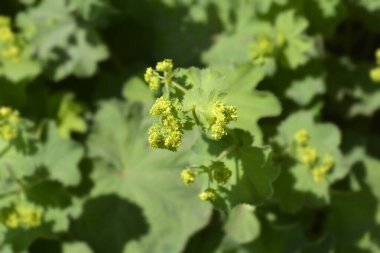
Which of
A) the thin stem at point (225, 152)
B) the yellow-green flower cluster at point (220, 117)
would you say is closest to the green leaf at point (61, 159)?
the thin stem at point (225, 152)

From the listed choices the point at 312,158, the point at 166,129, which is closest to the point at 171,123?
the point at 166,129

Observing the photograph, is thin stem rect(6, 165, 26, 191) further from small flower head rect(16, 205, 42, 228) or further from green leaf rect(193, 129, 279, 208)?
green leaf rect(193, 129, 279, 208)

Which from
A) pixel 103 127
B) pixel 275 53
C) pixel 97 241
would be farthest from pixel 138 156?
pixel 275 53

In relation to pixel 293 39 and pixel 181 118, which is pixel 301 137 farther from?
pixel 181 118

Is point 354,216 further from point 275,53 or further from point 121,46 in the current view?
point 121,46

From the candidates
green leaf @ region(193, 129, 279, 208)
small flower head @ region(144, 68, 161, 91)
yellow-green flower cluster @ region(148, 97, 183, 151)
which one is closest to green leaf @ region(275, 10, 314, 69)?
green leaf @ region(193, 129, 279, 208)

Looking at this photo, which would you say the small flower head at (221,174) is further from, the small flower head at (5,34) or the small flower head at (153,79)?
the small flower head at (5,34)

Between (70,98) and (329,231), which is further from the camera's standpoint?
(70,98)
